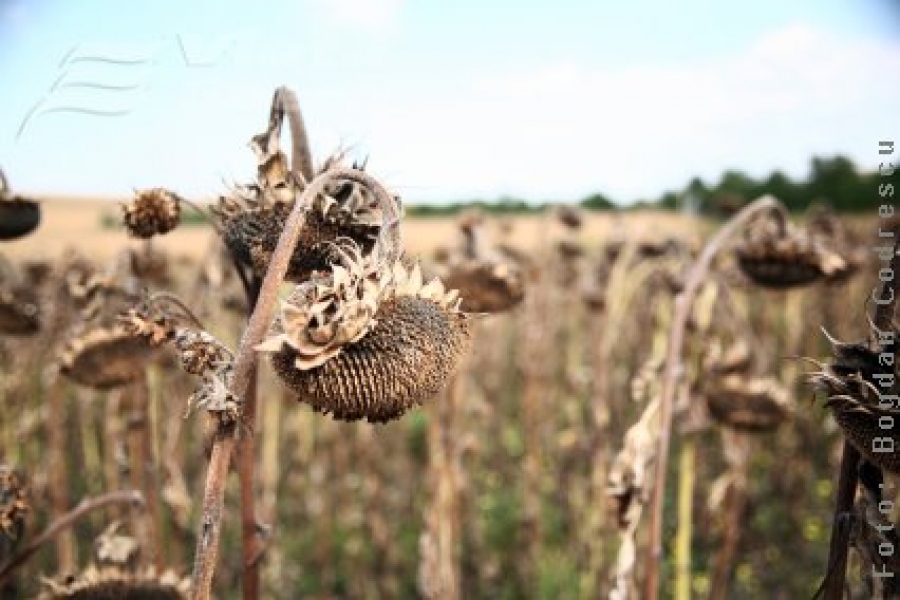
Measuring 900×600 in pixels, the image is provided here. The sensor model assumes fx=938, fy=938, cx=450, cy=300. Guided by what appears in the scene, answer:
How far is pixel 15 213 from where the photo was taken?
2309 millimetres

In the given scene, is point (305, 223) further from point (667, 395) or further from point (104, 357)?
point (104, 357)

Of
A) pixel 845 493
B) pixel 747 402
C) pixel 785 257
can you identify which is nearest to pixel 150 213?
pixel 845 493

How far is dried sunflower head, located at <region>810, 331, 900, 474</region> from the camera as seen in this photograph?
1453mm

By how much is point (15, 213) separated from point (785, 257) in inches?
90.9

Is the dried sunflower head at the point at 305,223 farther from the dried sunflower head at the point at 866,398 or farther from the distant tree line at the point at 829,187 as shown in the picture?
the distant tree line at the point at 829,187

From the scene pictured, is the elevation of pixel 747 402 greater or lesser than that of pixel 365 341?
lesser

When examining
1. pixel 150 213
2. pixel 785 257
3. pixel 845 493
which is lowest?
pixel 845 493

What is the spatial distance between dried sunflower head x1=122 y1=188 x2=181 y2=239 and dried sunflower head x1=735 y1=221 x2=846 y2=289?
74.1 inches

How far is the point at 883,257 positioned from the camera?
182 cm

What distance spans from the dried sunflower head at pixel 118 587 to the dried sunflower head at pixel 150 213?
78 cm

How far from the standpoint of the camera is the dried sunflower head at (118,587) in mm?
2023

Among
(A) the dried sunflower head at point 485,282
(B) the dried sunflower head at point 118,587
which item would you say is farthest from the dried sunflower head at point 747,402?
(B) the dried sunflower head at point 118,587

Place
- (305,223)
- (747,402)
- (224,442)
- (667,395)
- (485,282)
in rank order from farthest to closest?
(747,402)
(485,282)
(667,395)
(305,223)
(224,442)

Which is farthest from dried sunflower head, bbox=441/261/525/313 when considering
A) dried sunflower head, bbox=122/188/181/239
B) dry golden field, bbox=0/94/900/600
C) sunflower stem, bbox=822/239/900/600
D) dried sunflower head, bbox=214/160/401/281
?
sunflower stem, bbox=822/239/900/600
